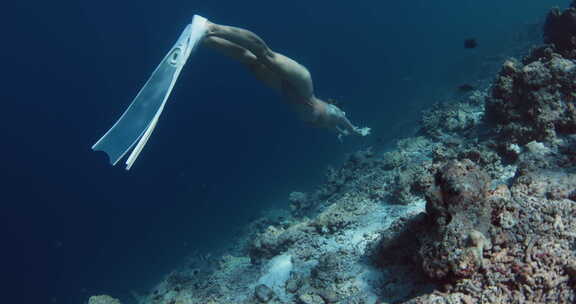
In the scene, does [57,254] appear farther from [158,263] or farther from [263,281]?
[263,281]

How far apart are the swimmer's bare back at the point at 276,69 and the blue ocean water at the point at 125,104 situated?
20.8 m

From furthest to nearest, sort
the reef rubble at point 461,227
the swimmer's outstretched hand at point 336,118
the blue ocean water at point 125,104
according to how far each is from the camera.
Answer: the blue ocean water at point 125,104 → the swimmer's outstretched hand at point 336,118 → the reef rubble at point 461,227

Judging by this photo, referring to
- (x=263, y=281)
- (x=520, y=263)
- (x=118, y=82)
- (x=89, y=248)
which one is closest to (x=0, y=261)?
(x=89, y=248)

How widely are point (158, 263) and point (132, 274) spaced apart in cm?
194

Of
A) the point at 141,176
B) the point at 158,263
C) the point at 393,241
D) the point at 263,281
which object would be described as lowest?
the point at 263,281

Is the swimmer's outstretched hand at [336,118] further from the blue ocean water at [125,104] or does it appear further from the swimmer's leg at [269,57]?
the blue ocean water at [125,104]

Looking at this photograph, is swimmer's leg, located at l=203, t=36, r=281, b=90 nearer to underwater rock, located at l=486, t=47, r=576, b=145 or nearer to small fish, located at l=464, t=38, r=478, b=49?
underwater rock, located at l=486, t=47, r=576, b=145

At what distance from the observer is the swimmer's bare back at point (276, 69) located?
5.83 m

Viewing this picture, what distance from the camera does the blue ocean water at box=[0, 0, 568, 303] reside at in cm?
3494

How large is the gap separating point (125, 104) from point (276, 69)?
52.3m

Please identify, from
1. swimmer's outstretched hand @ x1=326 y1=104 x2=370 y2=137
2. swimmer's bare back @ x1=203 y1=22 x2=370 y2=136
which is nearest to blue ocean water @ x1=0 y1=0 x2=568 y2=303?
swimmer's outstretched hand @ x1=326 y1=104 x2=370 y2=137

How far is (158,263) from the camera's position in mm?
22875

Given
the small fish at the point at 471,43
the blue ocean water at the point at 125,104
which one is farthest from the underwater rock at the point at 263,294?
the blue ocean water at the point at 125,104

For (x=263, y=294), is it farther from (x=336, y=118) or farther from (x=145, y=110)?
(x=336, y=118)
